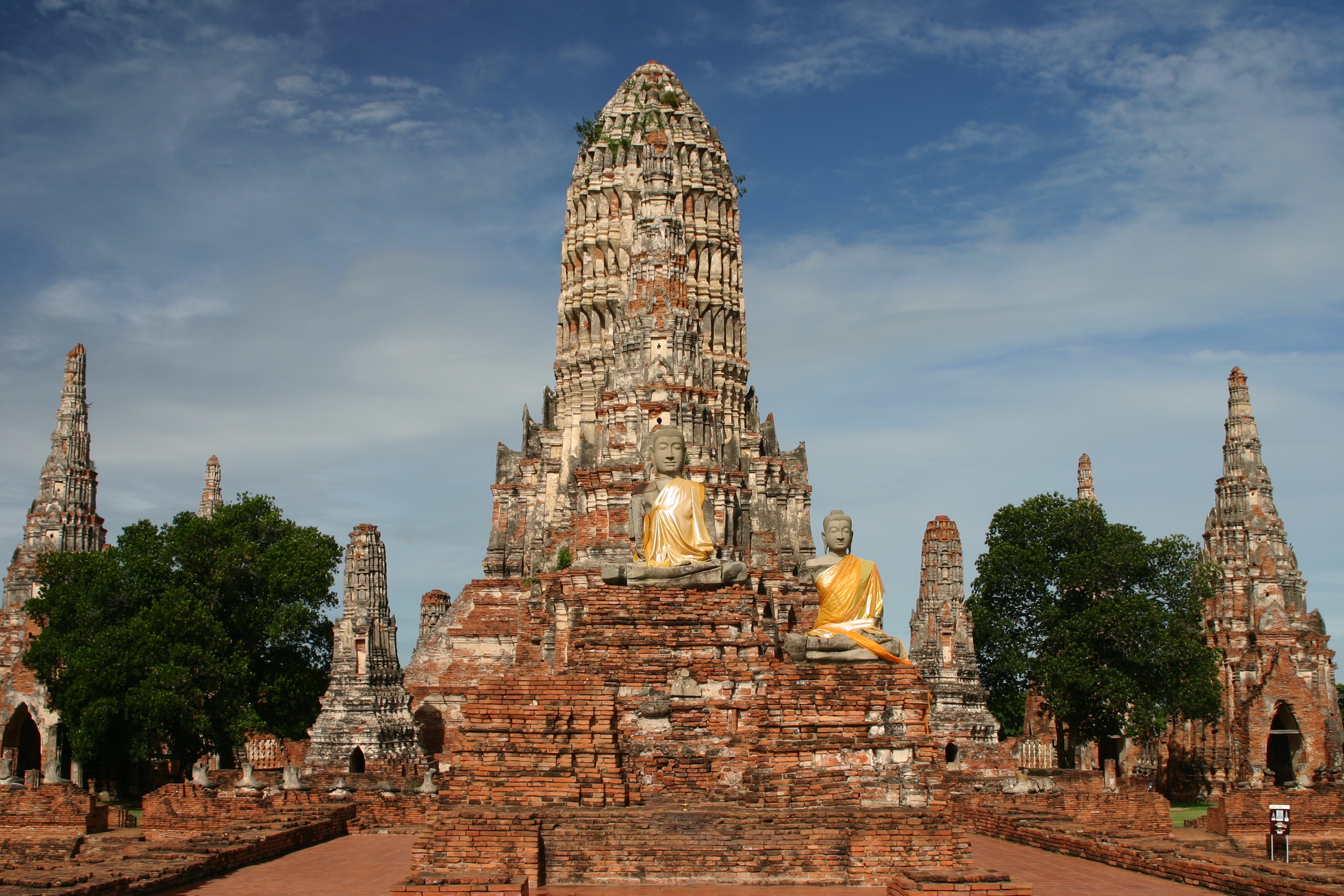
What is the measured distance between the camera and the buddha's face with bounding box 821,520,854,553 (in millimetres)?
15867

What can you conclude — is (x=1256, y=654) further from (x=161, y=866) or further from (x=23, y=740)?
(x=23, y=740)

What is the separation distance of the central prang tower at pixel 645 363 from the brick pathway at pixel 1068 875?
15.4 metres

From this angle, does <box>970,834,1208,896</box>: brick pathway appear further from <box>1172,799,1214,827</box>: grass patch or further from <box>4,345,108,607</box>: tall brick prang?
<box>4,345,108,607</box>: tall brick prang

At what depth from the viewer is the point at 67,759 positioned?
37031 millimetres

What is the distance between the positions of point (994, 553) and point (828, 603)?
23.0 metres

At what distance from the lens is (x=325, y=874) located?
49.9 ft

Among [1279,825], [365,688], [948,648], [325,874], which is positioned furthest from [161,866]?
[948,648]

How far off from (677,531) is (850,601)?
2364mm

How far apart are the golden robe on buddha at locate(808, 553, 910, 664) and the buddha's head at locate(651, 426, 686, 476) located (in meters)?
2.66

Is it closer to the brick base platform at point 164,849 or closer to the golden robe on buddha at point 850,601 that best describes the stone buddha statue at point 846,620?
the golden robe on buddha at point 850,601

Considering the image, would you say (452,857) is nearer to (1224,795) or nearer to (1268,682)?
(1224,795)

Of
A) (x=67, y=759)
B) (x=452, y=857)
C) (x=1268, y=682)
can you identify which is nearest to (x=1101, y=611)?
(x=1268, y=682)

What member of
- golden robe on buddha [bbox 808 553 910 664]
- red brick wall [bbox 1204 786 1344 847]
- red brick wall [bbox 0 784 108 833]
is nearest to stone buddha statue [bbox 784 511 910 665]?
golden robe on buddha [bbox 808 553 910 664]

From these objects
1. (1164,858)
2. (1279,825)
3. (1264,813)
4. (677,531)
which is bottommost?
(1264,813)
